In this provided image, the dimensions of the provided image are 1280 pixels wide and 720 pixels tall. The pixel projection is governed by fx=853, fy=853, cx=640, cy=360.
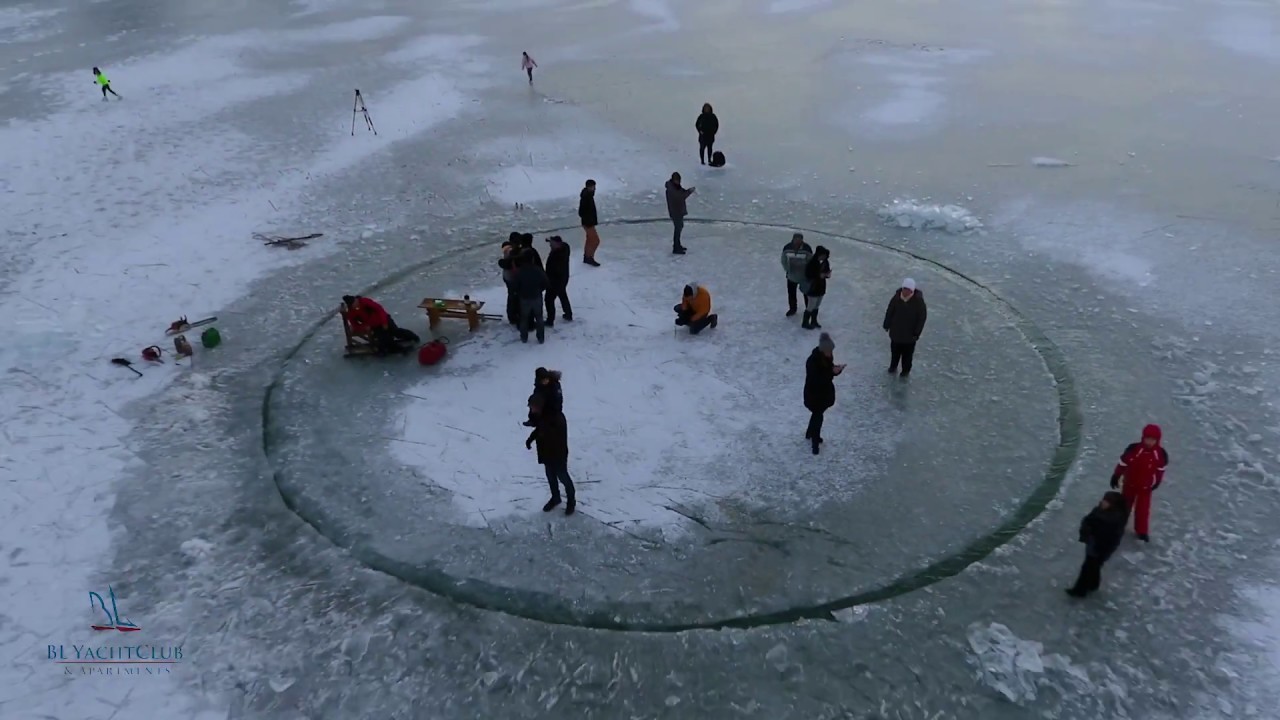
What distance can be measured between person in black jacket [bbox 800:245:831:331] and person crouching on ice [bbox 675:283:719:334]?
1.29 metres

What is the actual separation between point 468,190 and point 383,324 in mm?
6538

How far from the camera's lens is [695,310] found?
38.3 ft

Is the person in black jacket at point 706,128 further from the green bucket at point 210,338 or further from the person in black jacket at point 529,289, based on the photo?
the green bucket at point 210,338

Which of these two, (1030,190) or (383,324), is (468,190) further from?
(1030,190)

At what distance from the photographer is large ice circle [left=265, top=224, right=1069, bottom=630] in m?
8.10

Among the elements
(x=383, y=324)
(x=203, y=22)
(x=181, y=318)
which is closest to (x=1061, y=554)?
(x=383, y=324)

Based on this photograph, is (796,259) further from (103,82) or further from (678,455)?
(103,82)

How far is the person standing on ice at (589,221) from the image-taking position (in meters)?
13.5

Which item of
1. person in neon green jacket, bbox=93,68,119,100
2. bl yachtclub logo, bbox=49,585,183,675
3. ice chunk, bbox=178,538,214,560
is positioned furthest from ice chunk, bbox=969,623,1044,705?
person in neon green jacket, bbox=93,68,119,100

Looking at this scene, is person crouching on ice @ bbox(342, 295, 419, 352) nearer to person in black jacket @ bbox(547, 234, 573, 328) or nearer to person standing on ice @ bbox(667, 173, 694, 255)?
person in black jacket @ bbox(547, 234, 573, 328)

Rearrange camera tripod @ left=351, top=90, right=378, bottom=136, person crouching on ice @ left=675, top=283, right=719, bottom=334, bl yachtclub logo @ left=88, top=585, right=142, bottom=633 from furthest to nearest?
1. camera tripod @ left=351, top=90, right=378, bottom=136
2. person crouching on ice @ left=675, top=283, right=719, bottom=334
3. bl yachtclub logo @ left=88, top=585, right=142, bottom=633

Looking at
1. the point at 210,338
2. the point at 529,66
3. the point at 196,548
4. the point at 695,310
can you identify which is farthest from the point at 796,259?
the point at 529,66

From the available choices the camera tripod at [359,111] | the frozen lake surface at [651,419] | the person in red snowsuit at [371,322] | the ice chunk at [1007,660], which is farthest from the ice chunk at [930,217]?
the camera tripod at [359,111]

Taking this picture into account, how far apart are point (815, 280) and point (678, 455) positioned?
3.33 metres
